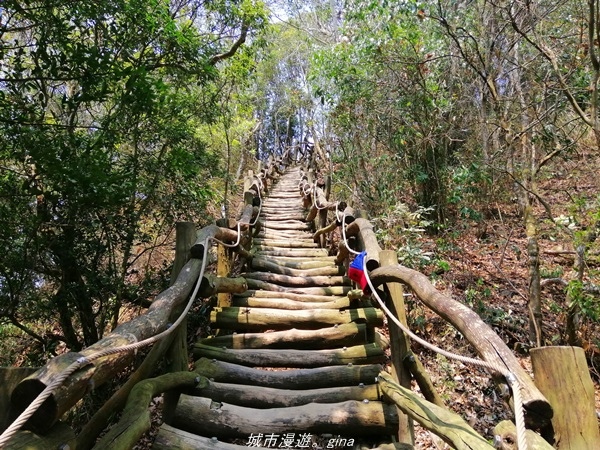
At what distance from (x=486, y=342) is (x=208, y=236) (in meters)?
2.26

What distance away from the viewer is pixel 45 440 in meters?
1.27

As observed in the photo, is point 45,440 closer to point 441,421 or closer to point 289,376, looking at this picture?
point 441,421

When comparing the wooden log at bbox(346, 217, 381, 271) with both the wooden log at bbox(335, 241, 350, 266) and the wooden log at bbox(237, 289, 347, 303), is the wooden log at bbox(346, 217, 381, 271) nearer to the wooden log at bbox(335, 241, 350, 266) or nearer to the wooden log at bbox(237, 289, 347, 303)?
the wooden log at bbox(335, 241, 350, 266)

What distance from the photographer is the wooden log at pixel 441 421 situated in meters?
1.49

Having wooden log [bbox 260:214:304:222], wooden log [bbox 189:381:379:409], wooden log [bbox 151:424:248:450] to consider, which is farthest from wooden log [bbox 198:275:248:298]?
wooden log [bbox 260:214:304:222]

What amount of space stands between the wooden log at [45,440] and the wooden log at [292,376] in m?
1.36

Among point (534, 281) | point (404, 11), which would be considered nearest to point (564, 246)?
point (534, 281)

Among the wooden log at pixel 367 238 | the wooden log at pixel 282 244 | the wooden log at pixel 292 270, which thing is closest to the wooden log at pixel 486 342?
the wooden log at pixel 367 238

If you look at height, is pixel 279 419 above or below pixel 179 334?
below

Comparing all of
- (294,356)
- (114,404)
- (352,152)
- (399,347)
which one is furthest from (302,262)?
(352,152)

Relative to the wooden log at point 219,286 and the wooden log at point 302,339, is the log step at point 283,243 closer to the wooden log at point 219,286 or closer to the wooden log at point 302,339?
the wooden log at point 219,286

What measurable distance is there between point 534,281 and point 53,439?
468 cm

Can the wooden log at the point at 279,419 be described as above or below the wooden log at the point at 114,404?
below

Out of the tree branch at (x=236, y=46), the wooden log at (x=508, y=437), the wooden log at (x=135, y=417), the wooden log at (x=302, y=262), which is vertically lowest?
the wooden log at (x=302, y=262)
